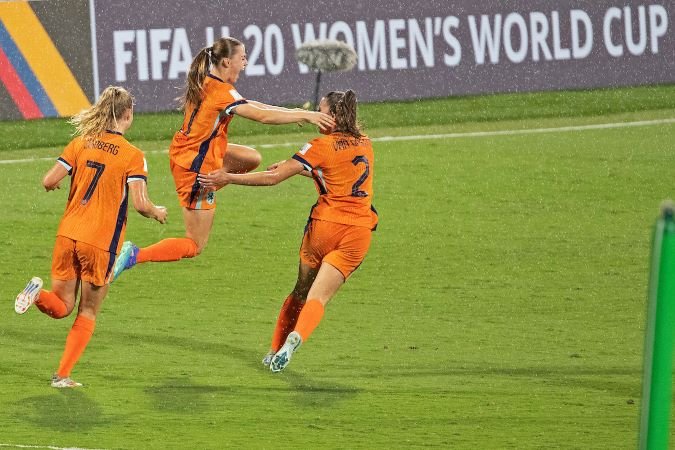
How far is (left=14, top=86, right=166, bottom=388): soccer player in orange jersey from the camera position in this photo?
866 cm

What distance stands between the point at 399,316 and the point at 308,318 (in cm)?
256

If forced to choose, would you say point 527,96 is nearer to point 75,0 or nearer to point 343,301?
point 75,0

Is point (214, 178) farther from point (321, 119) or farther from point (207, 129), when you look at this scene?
point (321, 119)

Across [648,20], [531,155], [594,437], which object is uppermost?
[648,20]

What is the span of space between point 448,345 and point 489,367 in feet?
2.31

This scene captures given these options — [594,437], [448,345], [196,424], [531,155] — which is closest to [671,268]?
[594,437]

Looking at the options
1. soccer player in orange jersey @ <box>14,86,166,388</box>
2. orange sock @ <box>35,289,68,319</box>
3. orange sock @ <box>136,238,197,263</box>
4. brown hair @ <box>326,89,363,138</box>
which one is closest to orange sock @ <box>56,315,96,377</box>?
soccer player in orange jersey @ <box>14,86,166,388</box>

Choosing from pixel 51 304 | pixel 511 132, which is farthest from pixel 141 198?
pixel 511 132

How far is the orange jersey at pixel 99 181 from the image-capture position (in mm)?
8664

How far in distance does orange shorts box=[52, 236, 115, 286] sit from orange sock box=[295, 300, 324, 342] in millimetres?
1172

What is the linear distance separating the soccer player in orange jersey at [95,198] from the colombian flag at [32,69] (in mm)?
9797

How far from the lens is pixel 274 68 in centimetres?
1914

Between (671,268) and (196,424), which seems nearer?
(671,268)

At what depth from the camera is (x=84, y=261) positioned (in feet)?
28.6
